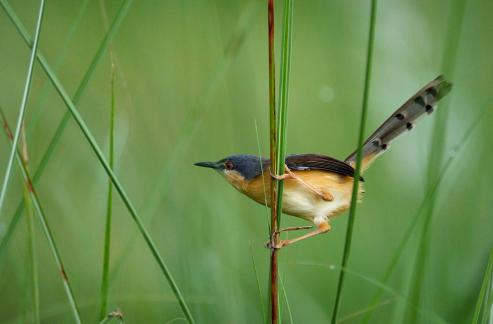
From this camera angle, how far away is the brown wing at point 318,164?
2920 mm

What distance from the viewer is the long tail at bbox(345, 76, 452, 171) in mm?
2662

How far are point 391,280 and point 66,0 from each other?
531cm

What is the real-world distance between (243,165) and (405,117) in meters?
0.79

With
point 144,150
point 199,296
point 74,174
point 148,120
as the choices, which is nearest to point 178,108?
point 148,120

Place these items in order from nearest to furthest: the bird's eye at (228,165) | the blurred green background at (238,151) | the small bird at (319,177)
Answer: the small bird at (319,177)
the blurred green background at (238,151)
the bird's eye at (228,165)

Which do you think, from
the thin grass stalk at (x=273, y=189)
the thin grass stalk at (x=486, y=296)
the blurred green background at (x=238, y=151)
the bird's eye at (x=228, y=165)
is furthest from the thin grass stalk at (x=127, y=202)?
the bird's eye at (x=228, y=165)

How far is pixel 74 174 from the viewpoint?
5.25 meters

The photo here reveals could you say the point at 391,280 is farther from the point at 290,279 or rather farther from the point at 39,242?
the point at 39,242

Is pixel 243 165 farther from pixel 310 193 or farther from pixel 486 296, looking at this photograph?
pixel 486 296

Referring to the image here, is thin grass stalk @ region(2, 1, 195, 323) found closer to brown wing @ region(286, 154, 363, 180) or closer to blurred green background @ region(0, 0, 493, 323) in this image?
blurred green background @ region(0, 0, 493, 323)

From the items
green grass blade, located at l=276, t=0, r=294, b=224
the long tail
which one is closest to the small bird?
the long tail

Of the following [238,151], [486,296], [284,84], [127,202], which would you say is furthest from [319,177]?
[238,151]

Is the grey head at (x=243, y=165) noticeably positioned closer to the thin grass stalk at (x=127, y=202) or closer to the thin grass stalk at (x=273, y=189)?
the thin grass stalk at (x=273, y=189)

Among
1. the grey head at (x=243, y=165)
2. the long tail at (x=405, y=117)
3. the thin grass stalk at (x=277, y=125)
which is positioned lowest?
the thin grass stalk at (x=277, y=125)
